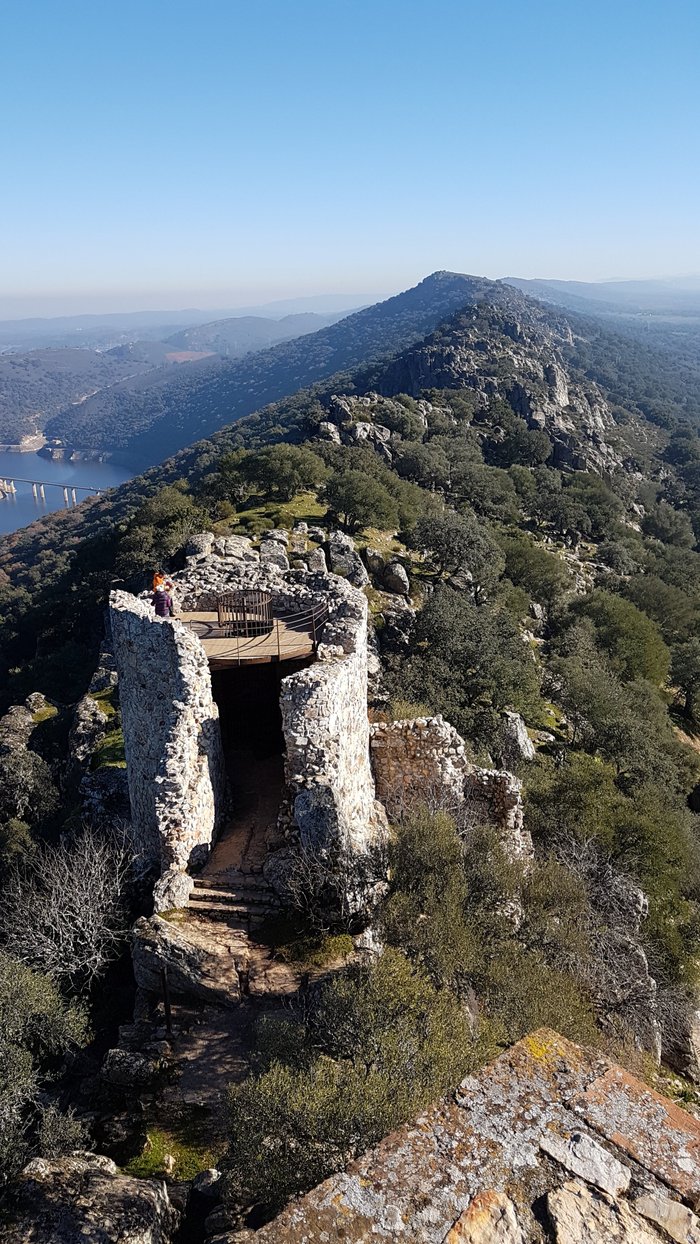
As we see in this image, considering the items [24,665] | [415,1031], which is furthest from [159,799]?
[24,665]

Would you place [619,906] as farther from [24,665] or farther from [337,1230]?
[24,665]

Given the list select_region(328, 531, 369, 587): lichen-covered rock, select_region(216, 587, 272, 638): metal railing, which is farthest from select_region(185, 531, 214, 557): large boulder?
select_region(216, 587, 272, 638): metal railing

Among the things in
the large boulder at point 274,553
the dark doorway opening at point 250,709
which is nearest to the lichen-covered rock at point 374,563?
the large boulder at point 274,553

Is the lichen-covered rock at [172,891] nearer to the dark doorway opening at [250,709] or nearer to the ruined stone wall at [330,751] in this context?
the ruined stone wall at [330,751]

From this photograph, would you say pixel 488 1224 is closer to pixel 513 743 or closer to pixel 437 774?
pixel 437 774

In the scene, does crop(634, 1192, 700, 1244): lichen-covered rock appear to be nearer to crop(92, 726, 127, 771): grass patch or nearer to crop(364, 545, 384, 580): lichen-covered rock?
crop(92, 726, 127, 771): grass patch

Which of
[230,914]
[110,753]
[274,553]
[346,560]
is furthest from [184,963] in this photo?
[346,560]
